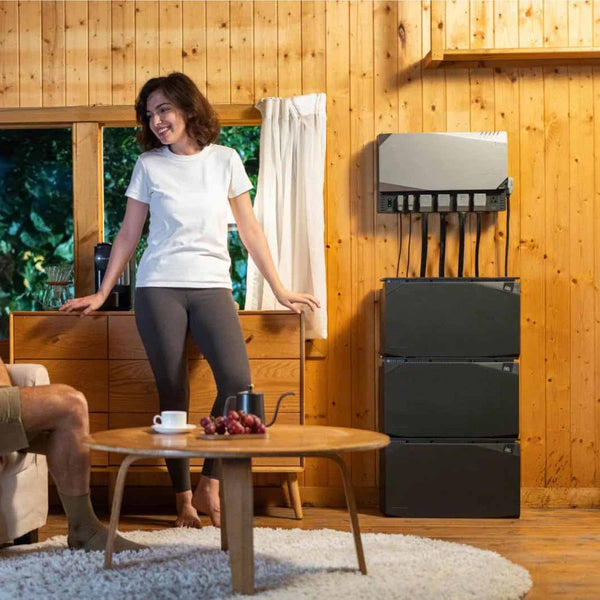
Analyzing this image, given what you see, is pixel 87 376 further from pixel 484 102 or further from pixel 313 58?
pixel 484 102

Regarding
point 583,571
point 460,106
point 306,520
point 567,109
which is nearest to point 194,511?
point 306,520

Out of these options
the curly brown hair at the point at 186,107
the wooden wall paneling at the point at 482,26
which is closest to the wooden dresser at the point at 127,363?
the curly brown hair at the point at 186,107

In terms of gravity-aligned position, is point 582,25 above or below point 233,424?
above

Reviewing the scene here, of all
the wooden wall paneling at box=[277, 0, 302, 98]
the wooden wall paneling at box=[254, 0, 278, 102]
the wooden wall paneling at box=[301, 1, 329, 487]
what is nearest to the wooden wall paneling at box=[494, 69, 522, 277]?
the wooden wall paneling at box=[301, 1, 329, 487]

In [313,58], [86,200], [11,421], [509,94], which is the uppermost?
[313,58]

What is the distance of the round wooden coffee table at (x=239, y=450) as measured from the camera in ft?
6.88

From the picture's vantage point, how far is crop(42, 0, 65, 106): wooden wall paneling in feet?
13.9

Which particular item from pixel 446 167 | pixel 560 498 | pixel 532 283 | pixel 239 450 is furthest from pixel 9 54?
pixel 560 498

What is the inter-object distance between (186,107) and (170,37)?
0.96 metres

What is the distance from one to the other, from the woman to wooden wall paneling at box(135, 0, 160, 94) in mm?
783

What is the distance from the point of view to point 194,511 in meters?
3.42

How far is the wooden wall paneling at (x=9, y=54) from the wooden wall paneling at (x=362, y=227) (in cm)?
146

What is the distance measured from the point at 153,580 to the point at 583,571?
1.25 metres

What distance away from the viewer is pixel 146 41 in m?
4.23
